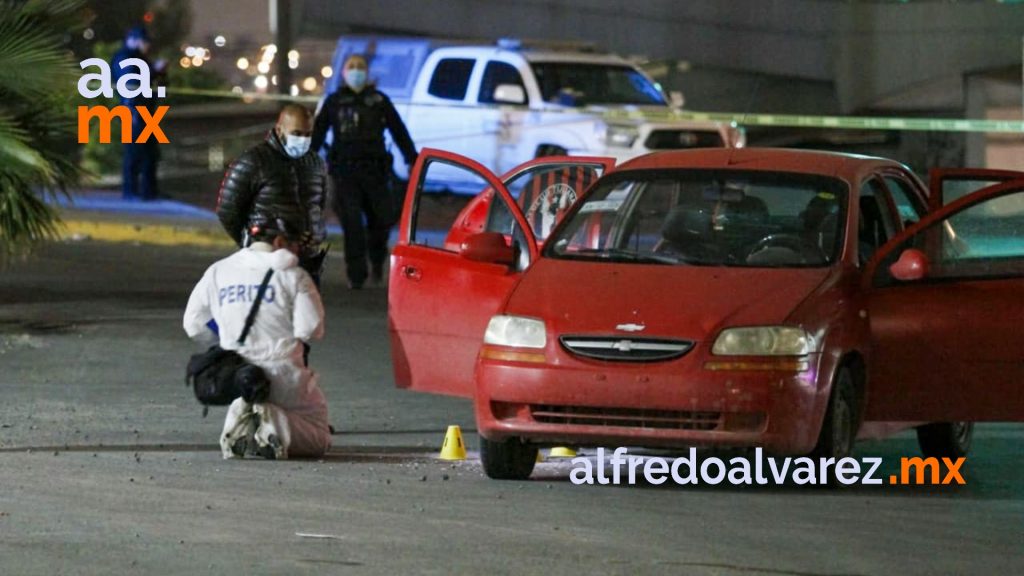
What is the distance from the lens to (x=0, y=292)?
59.1ft

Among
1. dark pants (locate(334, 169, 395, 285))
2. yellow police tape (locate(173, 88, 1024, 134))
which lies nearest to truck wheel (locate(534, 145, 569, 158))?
yellow police tape (locate(173, 88, 1024, 134))

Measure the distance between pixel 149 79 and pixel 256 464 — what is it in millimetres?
14580

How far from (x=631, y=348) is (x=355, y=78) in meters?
8.93

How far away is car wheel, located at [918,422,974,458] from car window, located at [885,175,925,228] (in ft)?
3.68

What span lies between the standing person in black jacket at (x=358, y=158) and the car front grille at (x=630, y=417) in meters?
8.55

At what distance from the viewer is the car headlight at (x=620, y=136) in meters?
23.7

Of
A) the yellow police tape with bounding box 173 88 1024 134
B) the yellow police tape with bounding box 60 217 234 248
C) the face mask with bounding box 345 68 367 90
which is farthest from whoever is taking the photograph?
the yellow police tape with bounding box 60 217 234 248

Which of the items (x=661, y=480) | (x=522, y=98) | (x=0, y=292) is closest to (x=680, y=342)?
(x=661, y=480)

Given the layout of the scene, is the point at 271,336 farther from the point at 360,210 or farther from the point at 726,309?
the point at 360,210

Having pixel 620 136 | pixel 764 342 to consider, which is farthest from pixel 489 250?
pixel 620 136

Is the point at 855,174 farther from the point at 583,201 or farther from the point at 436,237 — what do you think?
the point at 436,237

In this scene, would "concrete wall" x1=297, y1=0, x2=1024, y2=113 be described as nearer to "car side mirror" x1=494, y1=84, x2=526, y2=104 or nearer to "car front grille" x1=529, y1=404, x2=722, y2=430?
"car side mirror" x1=494, y1=84, x2=526, y2=104

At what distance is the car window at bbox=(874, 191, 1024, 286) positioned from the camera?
1033 centimetres

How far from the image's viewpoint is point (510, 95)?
971 inches
